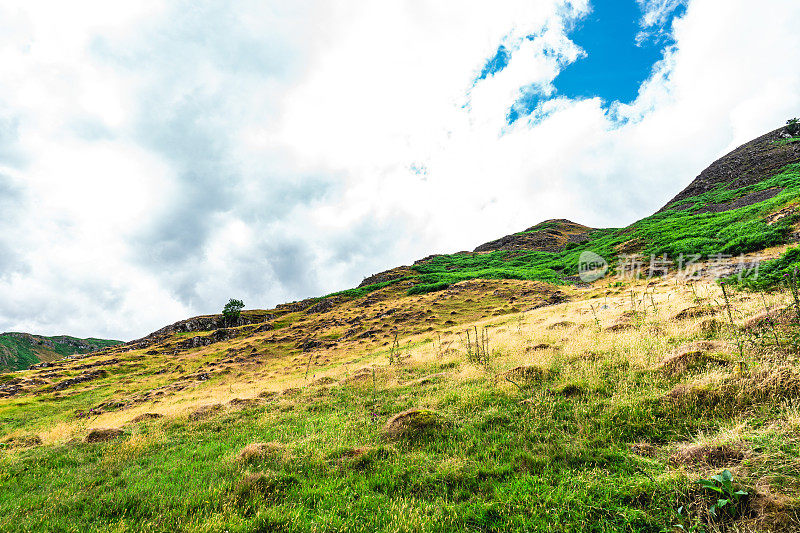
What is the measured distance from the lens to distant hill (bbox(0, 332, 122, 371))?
11586 centimetres

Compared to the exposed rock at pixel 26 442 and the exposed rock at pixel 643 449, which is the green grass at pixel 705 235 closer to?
the exposed rock at pixel 643 449

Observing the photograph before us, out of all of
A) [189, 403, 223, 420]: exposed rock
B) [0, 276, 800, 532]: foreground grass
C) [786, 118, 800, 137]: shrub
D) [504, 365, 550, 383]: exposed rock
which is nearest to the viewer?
[0, 276, 800, 532]: foreground grass

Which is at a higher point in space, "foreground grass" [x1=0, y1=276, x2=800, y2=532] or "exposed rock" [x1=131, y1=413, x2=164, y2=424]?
"foreground grass" [x1=0, y1=276, x2=800, y2=532]

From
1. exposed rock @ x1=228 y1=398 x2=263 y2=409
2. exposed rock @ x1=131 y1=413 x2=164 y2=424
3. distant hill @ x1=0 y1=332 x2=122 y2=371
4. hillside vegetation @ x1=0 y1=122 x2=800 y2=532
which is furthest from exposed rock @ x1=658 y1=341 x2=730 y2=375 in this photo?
distant hill @ x1=0 y1=332 x2=122 y2=371

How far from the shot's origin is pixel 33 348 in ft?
460

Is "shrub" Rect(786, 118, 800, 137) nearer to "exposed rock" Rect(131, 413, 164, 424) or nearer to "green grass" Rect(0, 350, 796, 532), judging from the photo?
"green grass" Rect(0, 350, 796, 532)

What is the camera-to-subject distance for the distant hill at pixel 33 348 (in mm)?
115863

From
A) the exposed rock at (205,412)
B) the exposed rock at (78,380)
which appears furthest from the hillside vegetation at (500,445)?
the exposed rock at (78,380)

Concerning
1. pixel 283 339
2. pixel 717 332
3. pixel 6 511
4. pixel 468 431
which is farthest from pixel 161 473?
pixel 283 339

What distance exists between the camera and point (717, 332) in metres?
10.9

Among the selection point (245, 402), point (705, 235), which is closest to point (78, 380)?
point (245, 402)

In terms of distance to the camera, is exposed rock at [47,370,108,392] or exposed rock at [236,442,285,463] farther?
exposed rock at [47,370,108,392]

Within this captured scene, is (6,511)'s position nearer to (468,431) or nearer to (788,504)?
(468,431)

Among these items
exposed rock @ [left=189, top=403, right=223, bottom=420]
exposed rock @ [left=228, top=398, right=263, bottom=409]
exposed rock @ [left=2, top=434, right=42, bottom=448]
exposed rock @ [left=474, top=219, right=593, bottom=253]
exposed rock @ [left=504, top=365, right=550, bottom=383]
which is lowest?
exposed rock @ [left=228, top=398, right=263, bottom=409]
